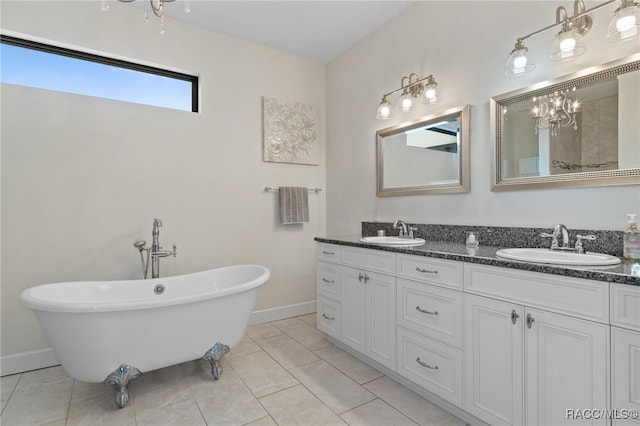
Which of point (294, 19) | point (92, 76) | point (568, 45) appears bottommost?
point (568, 45)

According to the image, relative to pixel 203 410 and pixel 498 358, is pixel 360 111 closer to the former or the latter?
pixel 498 358

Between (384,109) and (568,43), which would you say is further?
(384,109)

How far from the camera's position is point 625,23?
54.9 inches

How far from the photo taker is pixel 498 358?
1.45m

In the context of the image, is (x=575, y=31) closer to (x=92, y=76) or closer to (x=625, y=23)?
(x=625, y=23)

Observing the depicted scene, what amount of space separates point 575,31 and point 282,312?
3.04 m

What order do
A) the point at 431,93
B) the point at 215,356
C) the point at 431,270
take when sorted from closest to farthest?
the point at 431,270 → the point at 215,356 → the point at 431,93

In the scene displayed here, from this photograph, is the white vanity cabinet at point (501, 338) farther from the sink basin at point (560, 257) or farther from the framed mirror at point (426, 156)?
the framed mirror at point (426, 156)

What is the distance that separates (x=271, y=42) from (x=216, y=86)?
72 cm

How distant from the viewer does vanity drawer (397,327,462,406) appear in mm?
1636

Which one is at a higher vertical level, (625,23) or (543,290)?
(625,23)

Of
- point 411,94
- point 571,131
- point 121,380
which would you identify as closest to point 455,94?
point 411,94

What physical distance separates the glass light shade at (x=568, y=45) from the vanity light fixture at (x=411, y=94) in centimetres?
80

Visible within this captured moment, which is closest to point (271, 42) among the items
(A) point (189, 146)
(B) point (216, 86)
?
(B) point (216, 86)
